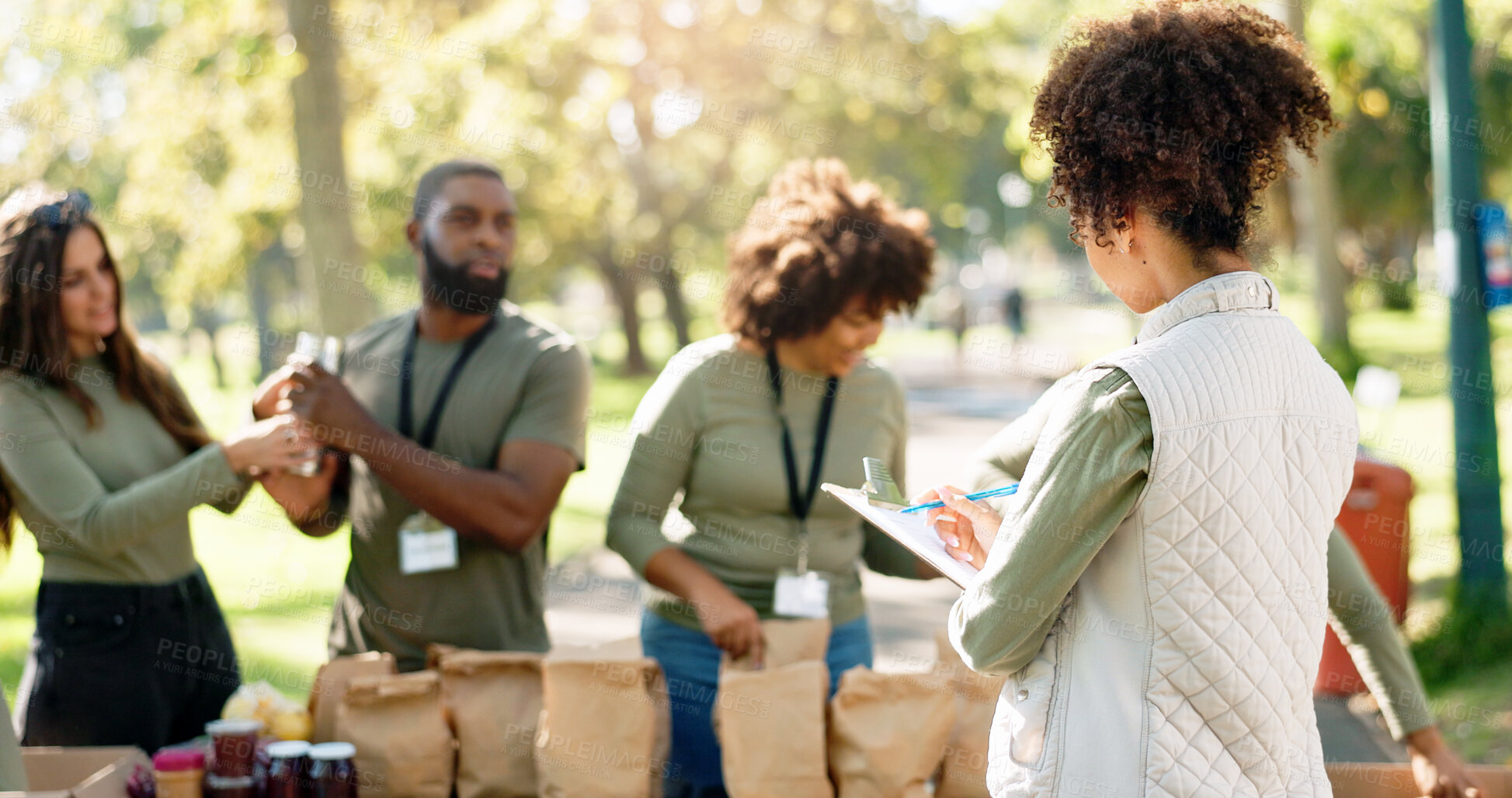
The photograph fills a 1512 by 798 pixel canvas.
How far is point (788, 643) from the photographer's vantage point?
2.95 m

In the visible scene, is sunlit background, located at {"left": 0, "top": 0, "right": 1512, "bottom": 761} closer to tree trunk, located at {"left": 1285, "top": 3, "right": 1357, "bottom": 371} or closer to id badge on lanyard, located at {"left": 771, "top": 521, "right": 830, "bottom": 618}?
tree trunk, located at {"left": 1285, "top": 3, "right": 1357, "bottom": 371}

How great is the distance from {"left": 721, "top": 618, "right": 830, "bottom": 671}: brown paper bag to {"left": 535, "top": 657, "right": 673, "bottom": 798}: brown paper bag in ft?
0.80

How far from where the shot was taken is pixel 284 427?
10.3 ft

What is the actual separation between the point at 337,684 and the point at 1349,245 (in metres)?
43.1

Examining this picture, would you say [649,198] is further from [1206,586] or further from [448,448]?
[1206,586]

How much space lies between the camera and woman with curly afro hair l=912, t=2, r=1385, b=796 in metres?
1.67

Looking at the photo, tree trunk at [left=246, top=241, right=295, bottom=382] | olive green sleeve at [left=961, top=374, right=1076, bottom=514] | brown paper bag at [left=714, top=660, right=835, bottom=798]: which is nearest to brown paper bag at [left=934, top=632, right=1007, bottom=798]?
brown paper bag at [left=714, top=660, right=835, bottom=798]

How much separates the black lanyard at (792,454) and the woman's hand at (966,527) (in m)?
1.16

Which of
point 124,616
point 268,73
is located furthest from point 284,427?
point 268,73

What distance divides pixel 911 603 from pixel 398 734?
596 centimetres

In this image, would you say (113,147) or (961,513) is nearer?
(961,513)

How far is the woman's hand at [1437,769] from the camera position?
8.67ft

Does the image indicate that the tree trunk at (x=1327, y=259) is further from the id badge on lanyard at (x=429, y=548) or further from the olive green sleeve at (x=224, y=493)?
the olive green sleeve at (x=224, y=493)

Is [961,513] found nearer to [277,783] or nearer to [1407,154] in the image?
[277,783]
